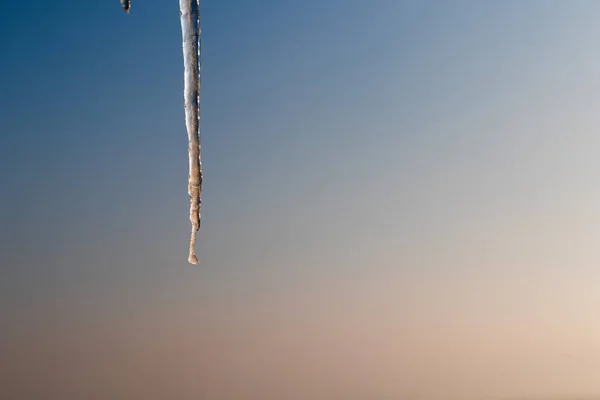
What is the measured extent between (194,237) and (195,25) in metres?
2.83

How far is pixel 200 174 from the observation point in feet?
37.5

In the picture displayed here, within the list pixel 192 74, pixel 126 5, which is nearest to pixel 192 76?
pixel 192 74

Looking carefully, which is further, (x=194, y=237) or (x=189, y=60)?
(x=194, y=237)

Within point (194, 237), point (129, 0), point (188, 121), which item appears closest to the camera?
point (129, 0)

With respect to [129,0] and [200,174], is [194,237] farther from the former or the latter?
[129,0]

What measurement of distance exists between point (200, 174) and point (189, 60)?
1.50m

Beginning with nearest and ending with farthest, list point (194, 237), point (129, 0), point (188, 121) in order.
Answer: point (129, 0) < point (188, 121) < point (194, 237)

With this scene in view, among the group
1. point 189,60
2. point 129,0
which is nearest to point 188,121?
point 189,60

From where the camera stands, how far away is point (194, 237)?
1202 cm

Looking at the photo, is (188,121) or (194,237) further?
(194,237)

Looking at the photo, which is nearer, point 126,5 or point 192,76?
point 126,5

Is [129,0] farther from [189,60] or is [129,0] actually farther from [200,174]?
[200,174]

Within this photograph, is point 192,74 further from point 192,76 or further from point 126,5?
point 126,5

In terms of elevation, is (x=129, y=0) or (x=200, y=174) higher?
(x=129, y=0)
